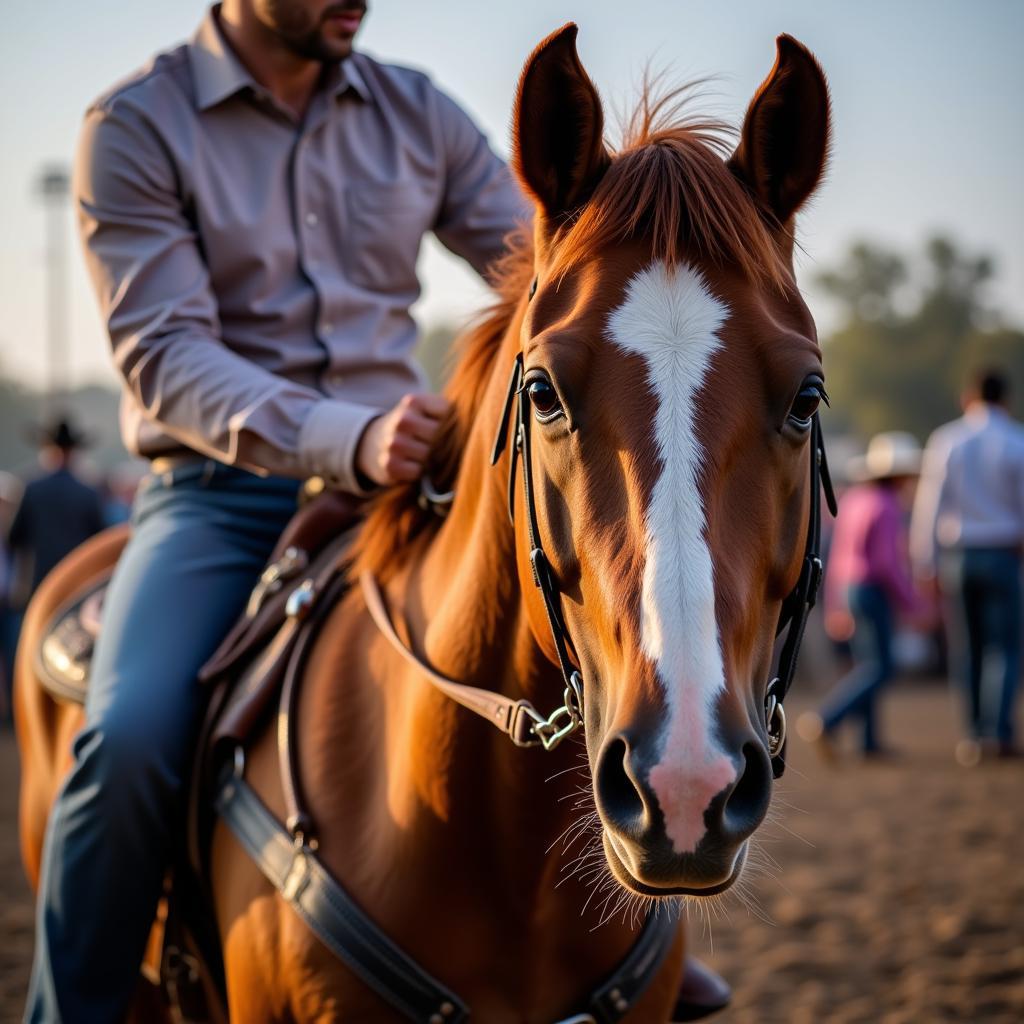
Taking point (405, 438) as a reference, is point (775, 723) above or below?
below

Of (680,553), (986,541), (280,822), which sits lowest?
(986,541)

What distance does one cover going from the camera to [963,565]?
8906 millimetres

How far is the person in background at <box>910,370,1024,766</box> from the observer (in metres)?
8.80

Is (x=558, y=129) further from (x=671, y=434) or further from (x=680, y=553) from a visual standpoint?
(x=680, y=553)

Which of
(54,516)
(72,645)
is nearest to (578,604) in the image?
(72,645)

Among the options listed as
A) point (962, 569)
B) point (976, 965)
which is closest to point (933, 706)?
point (962, 569)

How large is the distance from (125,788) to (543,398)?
1323 mm

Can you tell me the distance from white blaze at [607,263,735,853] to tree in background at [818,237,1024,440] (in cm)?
5719

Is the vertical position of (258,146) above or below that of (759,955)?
above

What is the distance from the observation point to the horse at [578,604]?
1.56 meters

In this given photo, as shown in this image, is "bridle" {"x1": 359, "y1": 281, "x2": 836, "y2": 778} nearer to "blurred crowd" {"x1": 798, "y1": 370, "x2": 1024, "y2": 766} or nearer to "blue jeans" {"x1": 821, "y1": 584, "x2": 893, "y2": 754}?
"blurred crowd" {"x1": 798, "y1": 370, "x2": 1024, "y2": 766}

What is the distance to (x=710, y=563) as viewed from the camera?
1.58 metres

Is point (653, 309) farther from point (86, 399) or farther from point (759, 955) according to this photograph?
point (86, 399)

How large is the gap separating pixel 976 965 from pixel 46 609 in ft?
13.6
